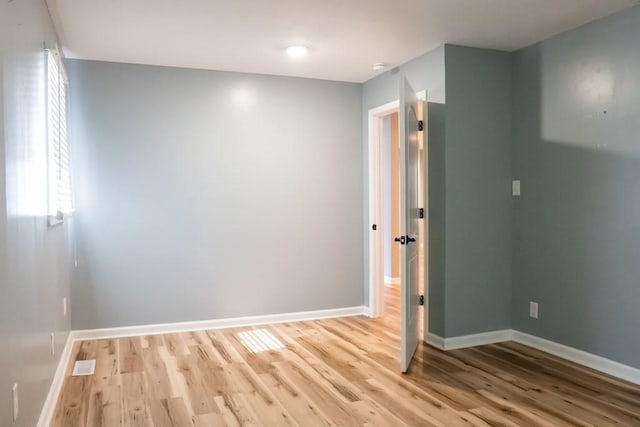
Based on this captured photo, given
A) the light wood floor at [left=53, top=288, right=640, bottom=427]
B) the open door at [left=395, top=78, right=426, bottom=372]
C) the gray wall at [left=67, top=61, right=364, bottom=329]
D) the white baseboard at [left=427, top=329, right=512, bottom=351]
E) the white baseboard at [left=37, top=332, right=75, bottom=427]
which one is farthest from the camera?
the gray wall at [left=67, top=61, right=364, bottom=329]

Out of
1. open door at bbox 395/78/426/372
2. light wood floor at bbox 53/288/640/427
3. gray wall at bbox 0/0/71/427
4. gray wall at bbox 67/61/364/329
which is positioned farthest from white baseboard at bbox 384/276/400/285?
gray wall at bbox 0/0/71/427

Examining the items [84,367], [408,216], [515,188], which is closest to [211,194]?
[84,367]

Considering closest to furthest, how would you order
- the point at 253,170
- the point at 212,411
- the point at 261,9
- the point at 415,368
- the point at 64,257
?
the point at 212,411, the point at 261,9, the point at 415,368, the point at 64,257, the point at 253,170

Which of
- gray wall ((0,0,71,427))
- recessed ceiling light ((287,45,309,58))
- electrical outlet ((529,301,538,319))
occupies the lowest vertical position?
electrical outlet ((529,301,538,319))

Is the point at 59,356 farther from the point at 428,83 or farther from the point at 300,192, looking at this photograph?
the point at 428,83

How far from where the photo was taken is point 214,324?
181 inches

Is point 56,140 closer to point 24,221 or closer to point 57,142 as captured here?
point 57,142

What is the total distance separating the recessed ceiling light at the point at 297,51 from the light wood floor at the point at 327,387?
7.54 feet

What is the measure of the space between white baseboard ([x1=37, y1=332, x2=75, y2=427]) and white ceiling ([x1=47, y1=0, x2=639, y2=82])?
7.30 feet

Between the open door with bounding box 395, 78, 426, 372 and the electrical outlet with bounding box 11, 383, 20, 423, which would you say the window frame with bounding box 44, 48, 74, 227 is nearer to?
the electrical outlet with bounding box 11, 383, 20, 423

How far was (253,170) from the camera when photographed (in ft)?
15.5

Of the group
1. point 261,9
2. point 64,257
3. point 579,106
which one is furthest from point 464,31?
point 64,257

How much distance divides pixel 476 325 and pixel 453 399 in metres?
1.19

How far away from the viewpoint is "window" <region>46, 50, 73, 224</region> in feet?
9.82
